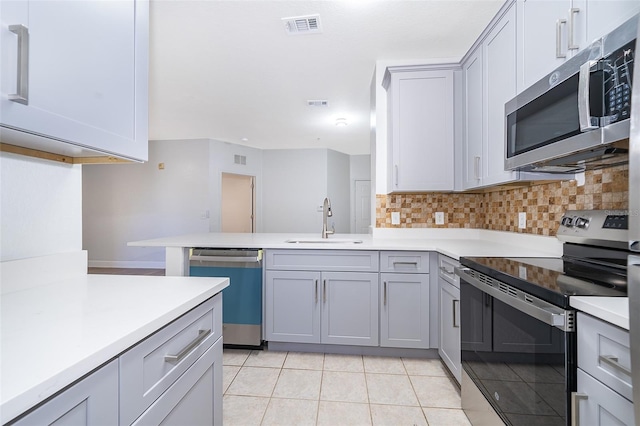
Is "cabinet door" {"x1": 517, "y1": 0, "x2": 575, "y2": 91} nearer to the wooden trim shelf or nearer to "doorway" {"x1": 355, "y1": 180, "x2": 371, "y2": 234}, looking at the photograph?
the wooden trim shelf

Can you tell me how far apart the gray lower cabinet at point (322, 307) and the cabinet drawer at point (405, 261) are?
5.1 inches

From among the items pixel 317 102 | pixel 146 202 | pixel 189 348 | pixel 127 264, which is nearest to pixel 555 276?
pixel 189 348

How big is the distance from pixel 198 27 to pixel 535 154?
7.99 feet

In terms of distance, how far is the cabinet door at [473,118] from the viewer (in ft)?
6.77

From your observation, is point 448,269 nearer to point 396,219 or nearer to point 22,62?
point 396,219

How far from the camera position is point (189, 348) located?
33.5 inches

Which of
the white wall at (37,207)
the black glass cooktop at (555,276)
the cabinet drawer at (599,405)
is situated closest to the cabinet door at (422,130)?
the black glass cooktop at (555,276)

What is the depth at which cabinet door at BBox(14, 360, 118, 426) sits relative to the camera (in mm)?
459

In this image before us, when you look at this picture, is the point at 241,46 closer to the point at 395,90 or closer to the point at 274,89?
the point at 274,89

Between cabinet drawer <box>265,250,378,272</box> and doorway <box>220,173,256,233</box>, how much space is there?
437 cm

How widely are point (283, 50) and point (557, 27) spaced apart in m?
1.98

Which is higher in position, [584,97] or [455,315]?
[584,97]

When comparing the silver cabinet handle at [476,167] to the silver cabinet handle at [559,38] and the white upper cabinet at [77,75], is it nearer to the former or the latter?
the silver cabinet handle at [559,38]

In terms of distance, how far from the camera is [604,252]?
1.26 m
